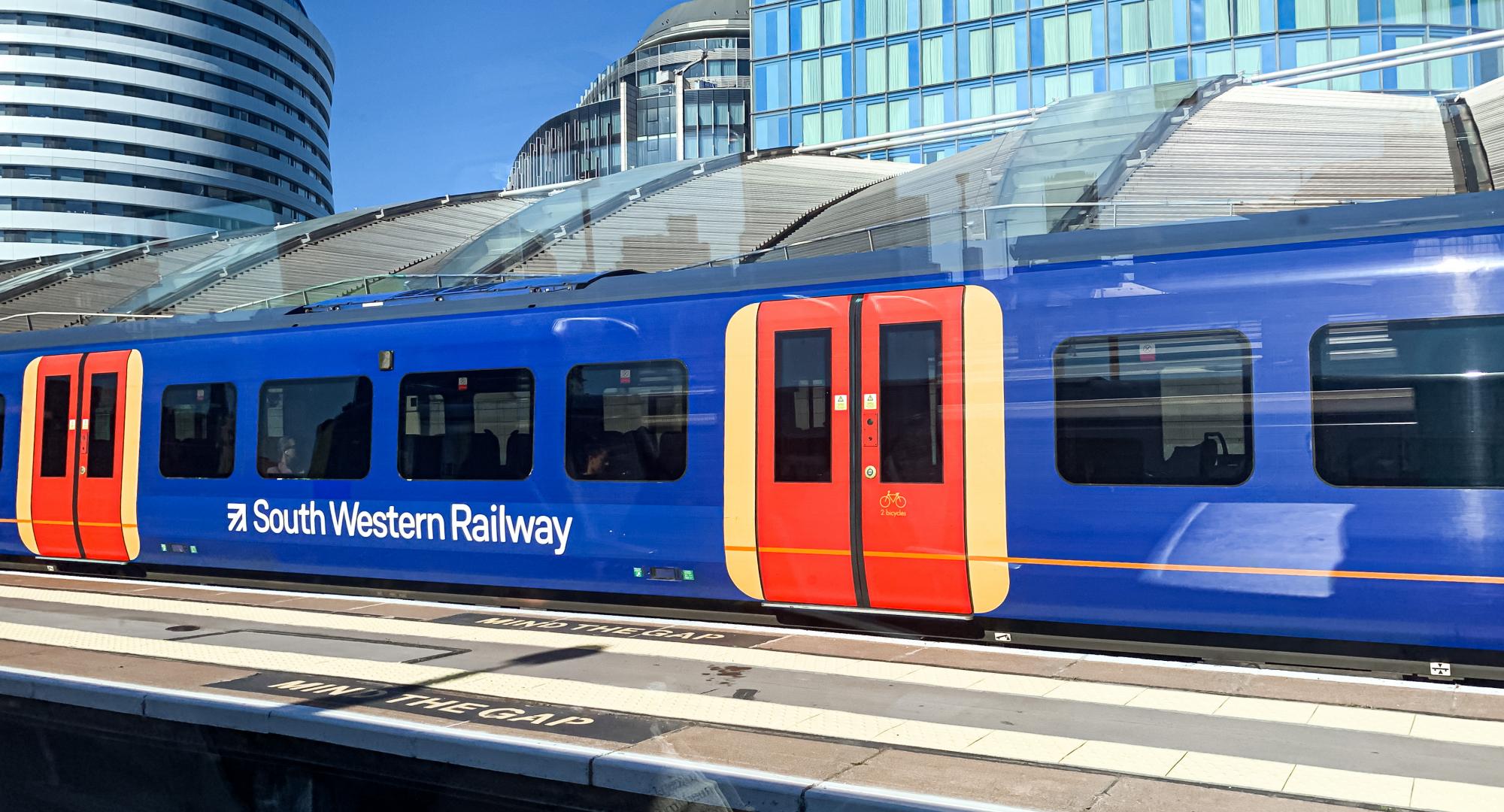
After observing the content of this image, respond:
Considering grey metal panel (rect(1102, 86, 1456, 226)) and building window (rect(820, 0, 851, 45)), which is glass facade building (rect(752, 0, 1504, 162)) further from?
grey metal panel (rect(1102, 86, 1456, 226))

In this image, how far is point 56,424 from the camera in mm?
14156

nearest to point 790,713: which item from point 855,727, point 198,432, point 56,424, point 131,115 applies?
point 855,727

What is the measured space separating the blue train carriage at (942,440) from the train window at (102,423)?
139 cm

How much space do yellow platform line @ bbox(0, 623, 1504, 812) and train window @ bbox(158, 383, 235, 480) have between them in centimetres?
419

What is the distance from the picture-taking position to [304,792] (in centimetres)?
629

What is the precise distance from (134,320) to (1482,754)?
45.9 ft

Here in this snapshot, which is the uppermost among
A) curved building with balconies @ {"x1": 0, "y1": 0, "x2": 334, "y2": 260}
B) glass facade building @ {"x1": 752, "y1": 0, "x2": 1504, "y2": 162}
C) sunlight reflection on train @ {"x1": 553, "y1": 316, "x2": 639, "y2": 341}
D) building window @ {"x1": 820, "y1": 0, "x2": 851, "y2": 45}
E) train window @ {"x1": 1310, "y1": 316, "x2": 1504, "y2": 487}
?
curved building with balconies @ {"x1": 0, "y1": 0, "x2": 334, "y2": 260}

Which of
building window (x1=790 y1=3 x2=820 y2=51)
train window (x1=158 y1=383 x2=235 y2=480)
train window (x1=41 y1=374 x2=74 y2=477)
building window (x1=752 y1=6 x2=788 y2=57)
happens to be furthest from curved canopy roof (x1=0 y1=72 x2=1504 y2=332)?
building window (x1=752 y1=6 x2=788 y2=57)

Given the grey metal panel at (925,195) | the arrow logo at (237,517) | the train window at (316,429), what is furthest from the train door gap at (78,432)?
the grey metal panel at (925,195)

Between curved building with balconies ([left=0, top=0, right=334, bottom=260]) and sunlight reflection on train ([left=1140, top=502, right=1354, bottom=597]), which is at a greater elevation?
curved building with balconies ([left=0, top=0, right=334, bottom=260])

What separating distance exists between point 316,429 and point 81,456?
12.7 ft

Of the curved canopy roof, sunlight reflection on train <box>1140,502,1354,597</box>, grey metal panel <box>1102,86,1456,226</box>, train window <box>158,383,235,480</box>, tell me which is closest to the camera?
sunlight reflection on train <box>1140,502,1354,597</box>

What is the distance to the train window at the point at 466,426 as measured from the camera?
10.9m

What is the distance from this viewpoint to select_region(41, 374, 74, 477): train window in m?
14.1
